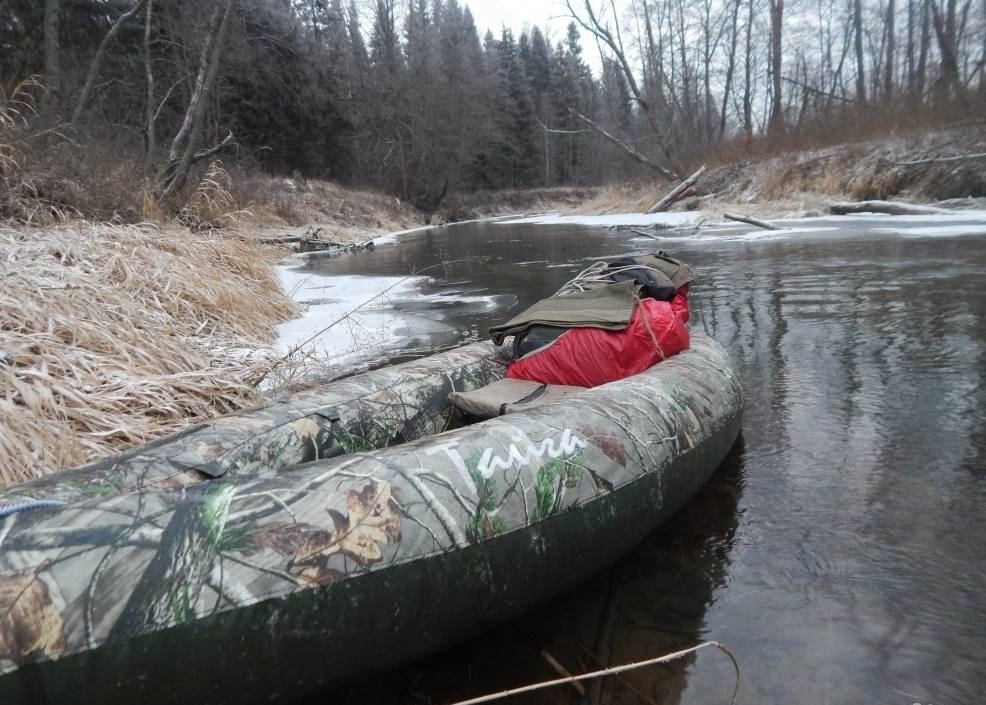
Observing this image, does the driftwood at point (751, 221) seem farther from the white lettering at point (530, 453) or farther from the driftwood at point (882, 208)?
the white lettering at point (530, 453)

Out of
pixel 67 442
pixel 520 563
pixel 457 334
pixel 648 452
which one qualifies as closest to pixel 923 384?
pixel 648 452

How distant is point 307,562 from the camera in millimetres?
1480

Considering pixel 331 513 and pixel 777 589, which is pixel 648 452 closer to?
pixel 777 589

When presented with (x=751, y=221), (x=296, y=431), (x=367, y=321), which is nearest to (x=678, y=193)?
(x=751, y=221)

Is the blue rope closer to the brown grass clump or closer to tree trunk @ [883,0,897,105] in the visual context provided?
the brown grass clump

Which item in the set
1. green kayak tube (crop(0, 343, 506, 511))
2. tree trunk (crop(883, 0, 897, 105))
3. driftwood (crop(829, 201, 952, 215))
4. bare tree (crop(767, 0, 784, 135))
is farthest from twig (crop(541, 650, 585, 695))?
A: bare tree (crop(767, 0, 784, 135))

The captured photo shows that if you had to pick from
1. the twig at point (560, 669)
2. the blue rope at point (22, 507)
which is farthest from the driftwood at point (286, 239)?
the twig at point (560, 669)

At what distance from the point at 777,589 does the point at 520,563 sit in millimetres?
1017

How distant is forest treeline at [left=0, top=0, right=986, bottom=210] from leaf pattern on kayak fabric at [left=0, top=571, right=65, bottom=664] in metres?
5.83

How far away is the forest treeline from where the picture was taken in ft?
33.2

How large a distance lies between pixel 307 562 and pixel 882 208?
15147 mm

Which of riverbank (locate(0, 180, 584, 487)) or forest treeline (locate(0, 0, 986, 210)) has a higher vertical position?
forest treeline (locate(0, 0, 986, 210))

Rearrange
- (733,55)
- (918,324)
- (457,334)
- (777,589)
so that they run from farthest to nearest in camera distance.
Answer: (733,55), (457,334), (918,324), (777,589)

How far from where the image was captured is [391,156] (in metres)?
33.8
